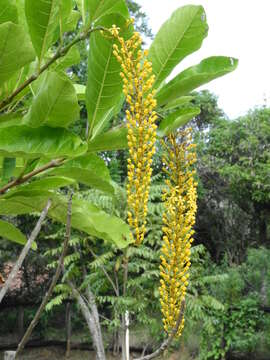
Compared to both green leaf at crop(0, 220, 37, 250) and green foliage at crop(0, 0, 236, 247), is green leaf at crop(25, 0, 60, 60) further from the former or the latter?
green leaf at crop(0, 220, 37, 250)

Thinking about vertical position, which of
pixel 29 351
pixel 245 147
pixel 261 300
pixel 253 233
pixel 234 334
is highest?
pixel 245 147

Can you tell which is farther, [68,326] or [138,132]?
[68,326]

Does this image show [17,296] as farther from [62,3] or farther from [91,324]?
[62,3]

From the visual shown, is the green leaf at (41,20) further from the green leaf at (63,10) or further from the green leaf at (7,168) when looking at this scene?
the green leaf at (7,168)

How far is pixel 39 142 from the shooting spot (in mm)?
677

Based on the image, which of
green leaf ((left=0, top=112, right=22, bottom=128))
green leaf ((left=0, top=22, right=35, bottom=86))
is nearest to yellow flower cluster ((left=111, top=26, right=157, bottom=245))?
green leaf ((left=0, top=22, right=35, bottom=86))

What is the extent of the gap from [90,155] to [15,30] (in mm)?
265

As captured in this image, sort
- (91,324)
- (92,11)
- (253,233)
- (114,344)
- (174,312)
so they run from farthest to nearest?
1. (253,233)
2. (114,344)
3. (91,324)
4. (92,11)
5. (174,312)

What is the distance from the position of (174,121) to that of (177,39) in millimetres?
132

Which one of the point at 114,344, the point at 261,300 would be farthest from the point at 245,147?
the point at 114,344

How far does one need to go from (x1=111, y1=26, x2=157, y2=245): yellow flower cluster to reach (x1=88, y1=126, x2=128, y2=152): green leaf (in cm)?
14

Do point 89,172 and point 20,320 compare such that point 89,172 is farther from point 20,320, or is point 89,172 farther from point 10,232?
point 20,320

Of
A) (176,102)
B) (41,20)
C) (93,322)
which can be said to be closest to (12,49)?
(41,20)

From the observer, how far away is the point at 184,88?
742 millimetres
